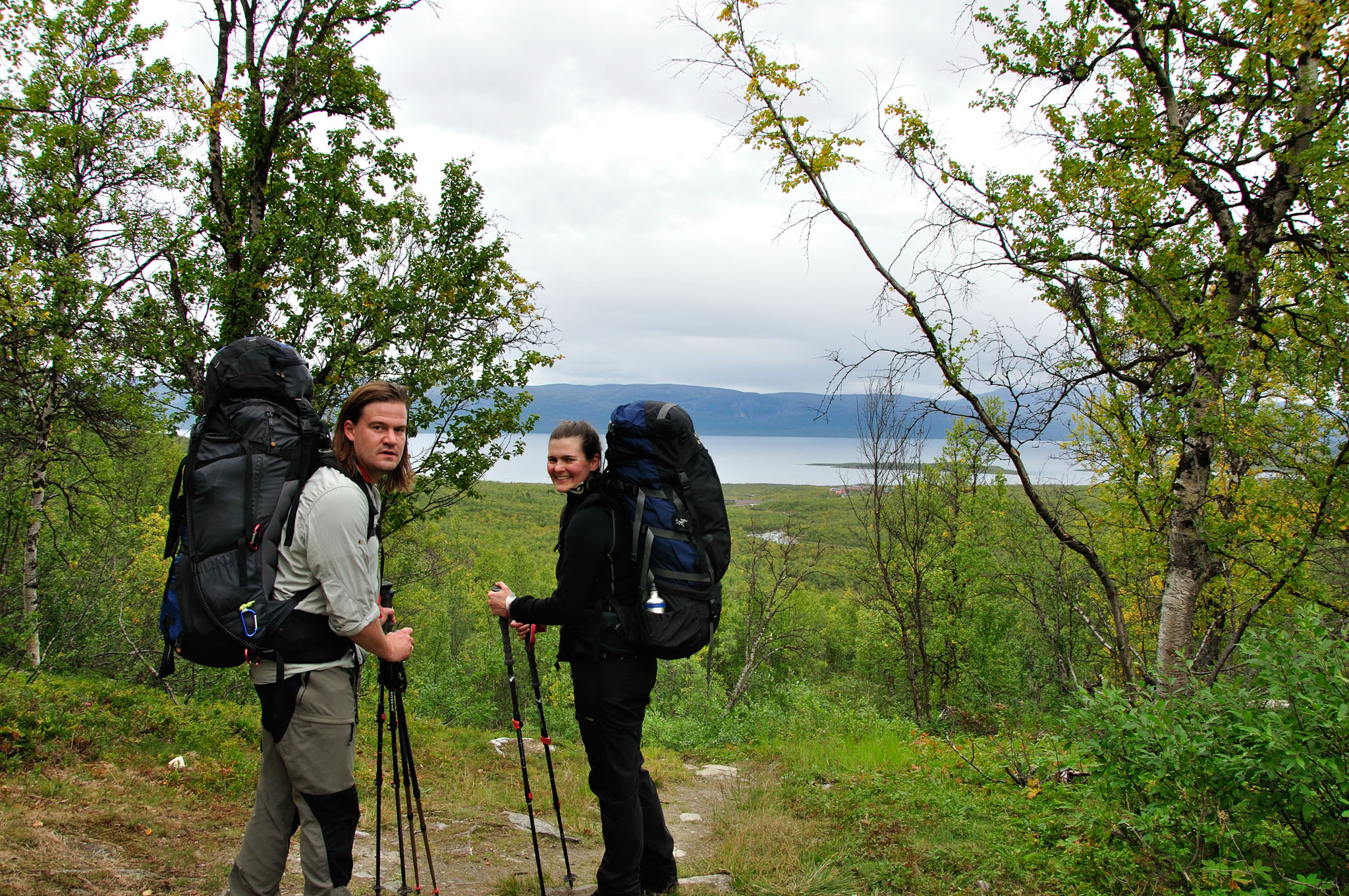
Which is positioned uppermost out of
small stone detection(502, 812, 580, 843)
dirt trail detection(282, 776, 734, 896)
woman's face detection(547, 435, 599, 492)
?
woman's face detection(547, 435, 599, 492)

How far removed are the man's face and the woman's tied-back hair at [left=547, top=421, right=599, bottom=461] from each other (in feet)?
2.46

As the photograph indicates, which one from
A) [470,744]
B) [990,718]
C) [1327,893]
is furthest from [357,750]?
[990,718]

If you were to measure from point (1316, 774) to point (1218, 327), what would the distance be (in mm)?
3348

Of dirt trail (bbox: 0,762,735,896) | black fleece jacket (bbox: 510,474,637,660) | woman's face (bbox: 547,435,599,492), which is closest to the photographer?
black fleece jacket (bbox: 510,474,637,660)

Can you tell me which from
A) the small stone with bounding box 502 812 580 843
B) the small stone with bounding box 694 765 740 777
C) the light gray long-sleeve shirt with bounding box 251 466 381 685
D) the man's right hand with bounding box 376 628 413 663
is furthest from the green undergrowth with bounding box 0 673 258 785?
the small stone with bounding box 694 765 740 777

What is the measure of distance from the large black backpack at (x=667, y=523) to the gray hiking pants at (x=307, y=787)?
1202 mm

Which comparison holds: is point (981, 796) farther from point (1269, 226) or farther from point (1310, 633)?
point (1269, 226)

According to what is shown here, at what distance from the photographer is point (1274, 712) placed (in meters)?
3.07

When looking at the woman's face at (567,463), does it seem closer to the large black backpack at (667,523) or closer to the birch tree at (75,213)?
the large black backpack at (667,523)

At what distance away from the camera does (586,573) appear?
3.00 m

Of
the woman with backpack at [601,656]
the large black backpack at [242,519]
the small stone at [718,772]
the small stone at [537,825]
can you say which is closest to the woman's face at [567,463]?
the woman with backpack at [601,656]

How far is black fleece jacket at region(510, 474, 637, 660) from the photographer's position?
9.84 ft

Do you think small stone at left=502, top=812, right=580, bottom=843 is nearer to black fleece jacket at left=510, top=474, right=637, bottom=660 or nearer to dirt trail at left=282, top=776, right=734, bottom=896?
dirt trail at left=282, top=776, right=734, bottom=896

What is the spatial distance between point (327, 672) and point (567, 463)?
1.31 meters
